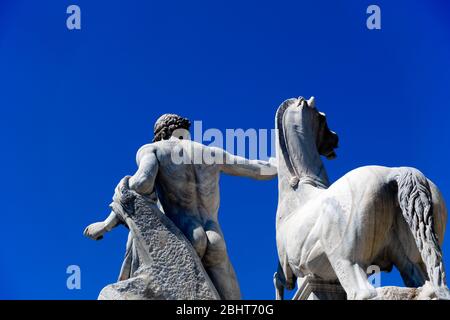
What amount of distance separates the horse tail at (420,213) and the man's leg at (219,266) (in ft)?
6.74

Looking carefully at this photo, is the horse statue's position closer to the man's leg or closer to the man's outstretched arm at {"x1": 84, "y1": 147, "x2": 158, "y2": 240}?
the man's leg

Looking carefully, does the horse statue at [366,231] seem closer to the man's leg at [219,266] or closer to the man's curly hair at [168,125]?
the man's leg at [219,266]

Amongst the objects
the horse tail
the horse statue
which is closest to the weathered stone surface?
the horse statue

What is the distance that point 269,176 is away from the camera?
10.4m

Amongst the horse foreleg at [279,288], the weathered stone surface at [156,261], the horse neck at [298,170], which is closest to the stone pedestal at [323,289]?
the horse foreleg at [279,288]

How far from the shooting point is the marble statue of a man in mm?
10078

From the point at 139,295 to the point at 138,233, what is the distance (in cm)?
60

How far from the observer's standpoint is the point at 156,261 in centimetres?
989

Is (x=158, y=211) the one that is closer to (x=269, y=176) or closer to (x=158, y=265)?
(x=158, y=265)

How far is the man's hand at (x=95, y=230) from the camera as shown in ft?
33.7

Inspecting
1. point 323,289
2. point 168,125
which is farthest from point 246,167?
point 323,289

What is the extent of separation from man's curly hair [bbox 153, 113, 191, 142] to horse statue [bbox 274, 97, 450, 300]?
1.53 meters

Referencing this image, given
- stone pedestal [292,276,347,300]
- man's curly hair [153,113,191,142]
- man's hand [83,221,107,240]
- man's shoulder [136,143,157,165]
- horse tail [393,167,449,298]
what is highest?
man's curly hair [153,113,191,142]
